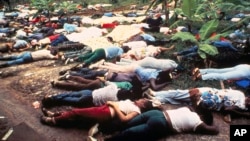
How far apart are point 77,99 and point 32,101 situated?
1.21m

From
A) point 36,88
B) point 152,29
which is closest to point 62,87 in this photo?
point 36,88

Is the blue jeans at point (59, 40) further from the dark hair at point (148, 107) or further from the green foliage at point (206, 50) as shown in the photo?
the dark hair at point (148, 107)

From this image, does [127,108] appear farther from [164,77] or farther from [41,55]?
[41,55]

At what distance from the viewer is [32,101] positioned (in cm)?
644

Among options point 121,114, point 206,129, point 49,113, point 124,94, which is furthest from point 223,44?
point 49,113

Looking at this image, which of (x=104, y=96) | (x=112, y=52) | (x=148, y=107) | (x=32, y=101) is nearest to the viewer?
(x=148, y=107)

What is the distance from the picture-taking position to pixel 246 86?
20.5 feet

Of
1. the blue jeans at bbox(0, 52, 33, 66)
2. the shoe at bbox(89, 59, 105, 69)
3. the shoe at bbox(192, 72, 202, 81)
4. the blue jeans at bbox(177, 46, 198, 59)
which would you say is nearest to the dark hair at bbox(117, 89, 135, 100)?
the shoe at bbox(192, 72, 202, 81)

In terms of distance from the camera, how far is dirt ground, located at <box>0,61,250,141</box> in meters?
5.05

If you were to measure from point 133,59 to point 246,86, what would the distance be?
2.96 metres

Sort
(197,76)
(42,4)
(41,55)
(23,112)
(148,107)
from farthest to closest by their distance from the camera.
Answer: (42,4), (41,55), (197,76), (23,112), (148,107)

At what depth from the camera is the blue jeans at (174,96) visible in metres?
5.72

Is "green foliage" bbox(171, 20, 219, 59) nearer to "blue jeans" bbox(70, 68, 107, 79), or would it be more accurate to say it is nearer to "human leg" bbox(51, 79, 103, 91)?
"blue jeans" bbox(70, 68, 107, 79)

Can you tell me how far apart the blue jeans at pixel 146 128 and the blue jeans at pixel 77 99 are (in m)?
1.22
